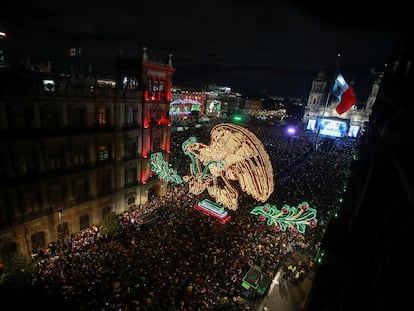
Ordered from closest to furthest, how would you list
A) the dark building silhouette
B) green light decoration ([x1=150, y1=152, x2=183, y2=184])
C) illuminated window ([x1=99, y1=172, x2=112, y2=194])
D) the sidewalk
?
the dark building silhouette, the sidewalk, illuminated window ([x1=99, y1=172, x2=112, y2=194]), green light decoration ([x1=150, y1=152, x2=183, y2=184])

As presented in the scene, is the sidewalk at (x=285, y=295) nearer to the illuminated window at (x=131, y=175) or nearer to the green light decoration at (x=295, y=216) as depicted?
the green light decoration at (x=295, y=216)

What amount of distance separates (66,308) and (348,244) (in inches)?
437

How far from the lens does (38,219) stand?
68.2 feet

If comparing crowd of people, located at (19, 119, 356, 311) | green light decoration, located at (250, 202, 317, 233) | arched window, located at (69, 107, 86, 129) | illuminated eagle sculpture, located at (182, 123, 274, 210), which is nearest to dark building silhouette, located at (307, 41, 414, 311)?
green light decoration, located at (250, 202, 317, 233)

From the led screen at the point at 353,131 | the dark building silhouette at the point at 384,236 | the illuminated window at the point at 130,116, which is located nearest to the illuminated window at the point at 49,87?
the illuminated window at the point at 130,116

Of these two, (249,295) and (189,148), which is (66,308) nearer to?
(249,295)

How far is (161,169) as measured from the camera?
28453 millimetres

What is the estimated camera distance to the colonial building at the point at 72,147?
61.1 feet

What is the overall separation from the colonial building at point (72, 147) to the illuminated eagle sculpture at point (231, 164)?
8.56 metres

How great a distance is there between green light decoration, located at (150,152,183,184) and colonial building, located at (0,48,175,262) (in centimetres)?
113

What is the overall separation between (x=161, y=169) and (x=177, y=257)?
11.8 m

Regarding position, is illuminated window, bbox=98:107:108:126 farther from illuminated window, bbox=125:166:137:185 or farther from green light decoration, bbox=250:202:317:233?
green light decoration, bbox=250:202:317:233

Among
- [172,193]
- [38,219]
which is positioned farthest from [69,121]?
[172,193]

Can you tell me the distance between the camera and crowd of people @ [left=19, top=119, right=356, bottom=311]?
15.4 meters
